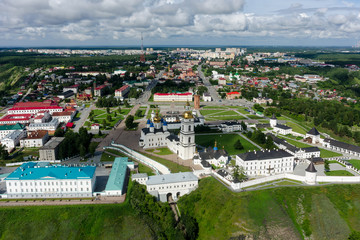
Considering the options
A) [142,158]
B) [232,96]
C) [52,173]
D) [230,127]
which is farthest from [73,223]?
[232,96]

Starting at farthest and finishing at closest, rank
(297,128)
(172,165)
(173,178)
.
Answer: (297,128) → (172,165) → (173,178)

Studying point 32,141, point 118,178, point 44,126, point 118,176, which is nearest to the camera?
point 118,178

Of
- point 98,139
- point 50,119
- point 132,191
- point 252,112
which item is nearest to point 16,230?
point 132,191

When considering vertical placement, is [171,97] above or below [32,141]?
above

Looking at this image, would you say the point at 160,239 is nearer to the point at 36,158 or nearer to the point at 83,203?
the point at 83,203

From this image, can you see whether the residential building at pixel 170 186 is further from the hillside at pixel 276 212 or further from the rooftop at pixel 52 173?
the rooftop at pixel 52 173

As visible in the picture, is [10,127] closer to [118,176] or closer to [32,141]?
[32,141]
